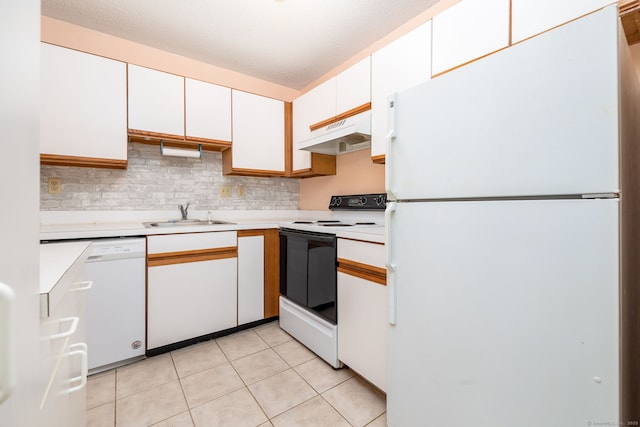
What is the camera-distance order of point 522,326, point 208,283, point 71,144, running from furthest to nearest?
1. point 208,283
2. point 71,144
3. point 522,326

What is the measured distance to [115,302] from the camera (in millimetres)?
1808

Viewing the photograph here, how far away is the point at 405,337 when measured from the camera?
1.22m

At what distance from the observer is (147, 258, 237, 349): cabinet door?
1.96 meters

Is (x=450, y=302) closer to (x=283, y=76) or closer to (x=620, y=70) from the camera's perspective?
(x=620, y=70)

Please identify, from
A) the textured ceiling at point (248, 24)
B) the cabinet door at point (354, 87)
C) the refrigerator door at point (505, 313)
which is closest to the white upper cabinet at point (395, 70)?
the cabinet door at point (354, 87)

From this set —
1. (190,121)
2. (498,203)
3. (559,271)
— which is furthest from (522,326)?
(190,121)

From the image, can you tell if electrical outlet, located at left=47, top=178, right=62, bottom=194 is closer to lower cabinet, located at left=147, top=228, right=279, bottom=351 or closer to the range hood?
lower cabinet, located at left=147, top=228, right=279, bottom=351

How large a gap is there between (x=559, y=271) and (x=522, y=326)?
0.69ft

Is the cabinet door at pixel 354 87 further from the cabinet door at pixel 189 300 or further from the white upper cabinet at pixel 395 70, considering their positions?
the cabinet door at pixel 189 300

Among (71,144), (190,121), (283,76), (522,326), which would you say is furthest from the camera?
(283,76)

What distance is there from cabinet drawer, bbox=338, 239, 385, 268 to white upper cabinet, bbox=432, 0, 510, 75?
1057 mm

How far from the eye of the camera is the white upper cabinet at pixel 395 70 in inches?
63.5

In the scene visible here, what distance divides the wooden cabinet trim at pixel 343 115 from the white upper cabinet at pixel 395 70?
0.07 meters

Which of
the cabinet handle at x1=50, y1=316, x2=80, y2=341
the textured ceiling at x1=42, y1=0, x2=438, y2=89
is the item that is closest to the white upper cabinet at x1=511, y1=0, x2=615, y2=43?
the textured ceiling at x1=42, y1=0, x2=438, y2=89
